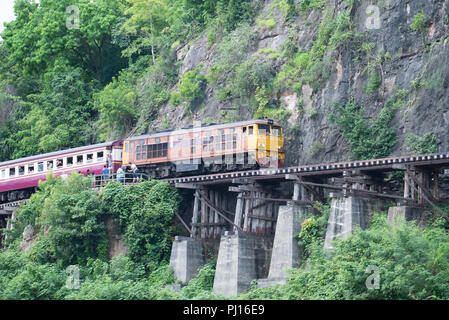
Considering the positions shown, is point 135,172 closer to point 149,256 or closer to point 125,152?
point 125,152

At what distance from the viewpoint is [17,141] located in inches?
2847

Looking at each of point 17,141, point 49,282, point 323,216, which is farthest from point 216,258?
point 17,141

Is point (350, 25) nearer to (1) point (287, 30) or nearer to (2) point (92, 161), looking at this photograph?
(1) point (287, 30)

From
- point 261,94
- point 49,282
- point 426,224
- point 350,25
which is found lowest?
point 49,282

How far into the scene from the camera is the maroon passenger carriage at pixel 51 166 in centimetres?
5441

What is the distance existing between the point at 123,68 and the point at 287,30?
83.2ft

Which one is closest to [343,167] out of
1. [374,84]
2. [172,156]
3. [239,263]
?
[239,263]

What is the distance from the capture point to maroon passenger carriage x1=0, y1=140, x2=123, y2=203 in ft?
178

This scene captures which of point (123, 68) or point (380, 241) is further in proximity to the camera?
point (123, 68)

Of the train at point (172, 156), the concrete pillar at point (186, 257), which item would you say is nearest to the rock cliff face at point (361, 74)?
the train at point (172, 156)

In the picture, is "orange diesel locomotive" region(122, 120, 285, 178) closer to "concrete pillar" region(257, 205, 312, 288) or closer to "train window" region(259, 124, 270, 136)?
"train window" region(259, 124, 270, 136)

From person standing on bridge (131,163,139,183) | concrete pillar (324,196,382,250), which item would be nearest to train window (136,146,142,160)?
person standing on bridge (131,163,139,183)

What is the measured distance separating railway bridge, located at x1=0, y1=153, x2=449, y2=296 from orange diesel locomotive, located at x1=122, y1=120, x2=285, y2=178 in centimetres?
199

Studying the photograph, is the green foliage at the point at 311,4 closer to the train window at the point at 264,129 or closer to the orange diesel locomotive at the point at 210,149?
the orange diesel locomotive at the point at 210,149
